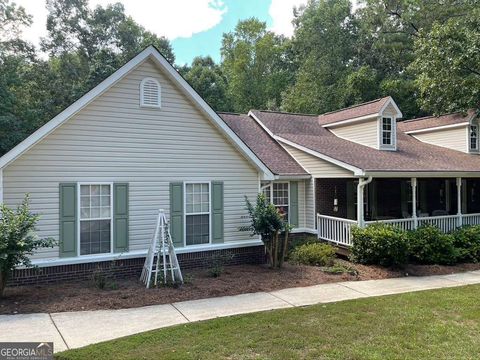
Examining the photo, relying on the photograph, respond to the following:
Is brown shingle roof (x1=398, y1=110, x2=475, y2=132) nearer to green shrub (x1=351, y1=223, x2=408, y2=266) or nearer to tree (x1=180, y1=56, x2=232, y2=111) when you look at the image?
green shrub (x1=351, y1=223, x2=408, y2=266)

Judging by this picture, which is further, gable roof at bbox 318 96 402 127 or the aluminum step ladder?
gable roof at bbox 318 96 402 127

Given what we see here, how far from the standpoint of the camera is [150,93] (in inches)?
400

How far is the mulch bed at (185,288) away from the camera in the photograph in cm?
745

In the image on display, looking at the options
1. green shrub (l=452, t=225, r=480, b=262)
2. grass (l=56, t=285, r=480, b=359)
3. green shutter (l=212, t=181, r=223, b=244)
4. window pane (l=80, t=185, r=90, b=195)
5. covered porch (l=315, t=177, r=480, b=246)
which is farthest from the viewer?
covered porch (l=315, t=177, r=480, b=246)

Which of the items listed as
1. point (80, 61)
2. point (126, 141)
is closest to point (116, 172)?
point (126, 141)

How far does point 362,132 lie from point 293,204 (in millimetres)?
5066

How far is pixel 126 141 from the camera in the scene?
988cm

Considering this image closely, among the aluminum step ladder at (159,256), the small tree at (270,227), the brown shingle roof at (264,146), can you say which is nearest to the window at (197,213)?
the small tree at (270,227)

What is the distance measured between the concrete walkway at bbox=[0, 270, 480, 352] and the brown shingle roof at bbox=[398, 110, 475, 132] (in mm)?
11620

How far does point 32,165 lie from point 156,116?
3316 mm

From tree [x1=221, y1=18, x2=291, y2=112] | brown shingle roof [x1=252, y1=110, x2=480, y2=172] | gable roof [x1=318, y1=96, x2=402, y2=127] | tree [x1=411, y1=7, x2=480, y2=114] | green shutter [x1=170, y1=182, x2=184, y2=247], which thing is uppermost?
tree [x1=221, y1=18, x2=291, y2=112]

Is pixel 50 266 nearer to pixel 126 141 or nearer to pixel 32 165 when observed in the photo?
pixel 32 165

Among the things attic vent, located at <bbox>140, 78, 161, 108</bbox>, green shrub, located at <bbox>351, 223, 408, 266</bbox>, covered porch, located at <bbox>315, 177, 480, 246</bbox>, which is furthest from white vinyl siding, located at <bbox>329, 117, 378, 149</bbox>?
attic vent, located at <bbox>140, 78, 161, 108</bbox>

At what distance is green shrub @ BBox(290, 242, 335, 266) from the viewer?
455 inches
